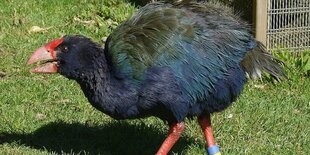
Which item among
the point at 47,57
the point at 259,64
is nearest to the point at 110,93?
the point at 47,57

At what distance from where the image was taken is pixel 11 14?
297 inches

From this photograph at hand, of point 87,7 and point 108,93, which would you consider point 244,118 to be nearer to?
point 108,93

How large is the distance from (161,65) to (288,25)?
281cm

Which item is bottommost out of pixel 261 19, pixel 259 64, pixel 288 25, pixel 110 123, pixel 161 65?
pixel 110 123

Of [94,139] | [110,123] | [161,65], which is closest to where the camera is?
[161,65]

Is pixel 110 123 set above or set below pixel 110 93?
below

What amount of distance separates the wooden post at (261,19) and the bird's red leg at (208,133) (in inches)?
78.1

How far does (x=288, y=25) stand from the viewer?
6.61 metres

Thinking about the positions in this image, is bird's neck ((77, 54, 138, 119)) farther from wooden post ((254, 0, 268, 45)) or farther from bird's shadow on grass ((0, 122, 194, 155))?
wooden post ((254, 0, 268, 45))

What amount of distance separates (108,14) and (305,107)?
8.86ft

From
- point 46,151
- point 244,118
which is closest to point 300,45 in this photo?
point 244,118

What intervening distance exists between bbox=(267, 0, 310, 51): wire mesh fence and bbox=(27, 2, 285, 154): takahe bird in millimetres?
2225

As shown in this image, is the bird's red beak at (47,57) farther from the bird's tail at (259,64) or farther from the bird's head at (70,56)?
the bird's tail at (259,64)

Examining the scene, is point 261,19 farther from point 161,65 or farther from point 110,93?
point 110,93
